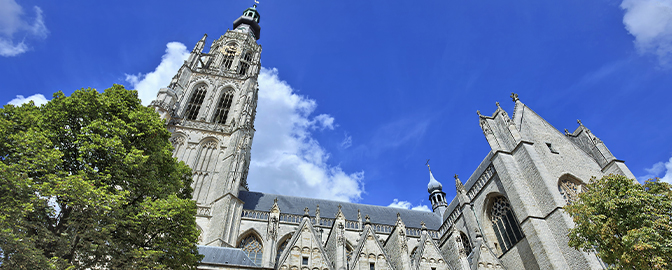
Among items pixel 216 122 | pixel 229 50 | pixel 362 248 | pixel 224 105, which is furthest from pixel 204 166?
pixel 229 50

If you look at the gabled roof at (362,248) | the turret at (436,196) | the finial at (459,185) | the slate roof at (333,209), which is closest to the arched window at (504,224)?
the finial at (459,185)

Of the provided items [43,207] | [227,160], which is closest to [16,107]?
[43,207]

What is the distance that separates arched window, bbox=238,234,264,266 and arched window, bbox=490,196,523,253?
1303cm

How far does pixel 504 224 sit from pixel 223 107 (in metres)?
23.0

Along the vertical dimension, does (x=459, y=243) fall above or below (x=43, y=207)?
above

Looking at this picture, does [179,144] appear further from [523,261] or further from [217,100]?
[523,261]

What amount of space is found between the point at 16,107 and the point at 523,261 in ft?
61.9

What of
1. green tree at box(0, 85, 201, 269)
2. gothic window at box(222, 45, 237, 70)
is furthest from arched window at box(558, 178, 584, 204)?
gothic window at box(222, 45, 237, 70)

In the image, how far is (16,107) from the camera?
26.5ft

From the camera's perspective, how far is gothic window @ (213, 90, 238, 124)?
89.1 feet

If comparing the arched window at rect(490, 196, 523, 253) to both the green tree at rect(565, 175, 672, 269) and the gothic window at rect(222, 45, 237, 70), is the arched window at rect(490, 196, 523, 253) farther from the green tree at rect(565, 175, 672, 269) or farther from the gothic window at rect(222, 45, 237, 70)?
the gothic window at rect(222, 45, 237, 70)

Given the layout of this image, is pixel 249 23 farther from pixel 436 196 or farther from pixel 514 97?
pixel 514 97

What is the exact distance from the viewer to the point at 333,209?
80.9ft

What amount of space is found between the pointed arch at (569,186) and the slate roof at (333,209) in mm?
10780
